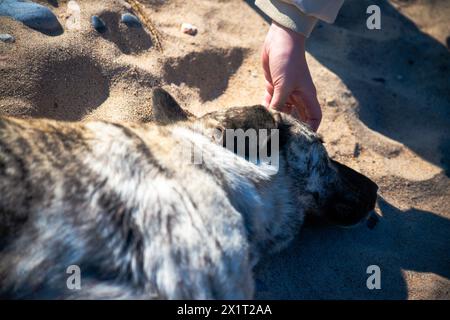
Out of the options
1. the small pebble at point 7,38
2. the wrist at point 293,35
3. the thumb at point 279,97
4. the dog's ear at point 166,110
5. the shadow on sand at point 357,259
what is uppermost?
the wrist at point 293,35

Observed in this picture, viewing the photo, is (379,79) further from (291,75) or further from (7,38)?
(7,38)

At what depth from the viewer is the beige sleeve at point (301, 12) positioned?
3053mm

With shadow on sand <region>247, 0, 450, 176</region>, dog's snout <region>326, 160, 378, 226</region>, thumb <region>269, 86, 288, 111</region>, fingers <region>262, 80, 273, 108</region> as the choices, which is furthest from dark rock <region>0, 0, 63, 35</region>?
dog's snout <region>326, 160, 378, 226</region>

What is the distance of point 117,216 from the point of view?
196 centimetres

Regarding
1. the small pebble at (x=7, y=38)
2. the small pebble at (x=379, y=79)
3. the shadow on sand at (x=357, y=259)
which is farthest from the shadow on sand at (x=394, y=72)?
the small pebble at (x=7, y=38)

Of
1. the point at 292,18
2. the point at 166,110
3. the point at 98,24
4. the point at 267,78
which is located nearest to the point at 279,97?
the point at 267,78

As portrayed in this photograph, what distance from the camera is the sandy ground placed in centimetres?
277

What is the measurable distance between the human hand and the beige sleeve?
5 centimetres

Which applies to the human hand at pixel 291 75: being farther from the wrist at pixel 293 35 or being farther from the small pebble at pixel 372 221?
the small pebble at pixel 372 221

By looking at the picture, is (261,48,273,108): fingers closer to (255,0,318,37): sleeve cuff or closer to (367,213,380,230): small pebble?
(255,0,318,37): sleeve cuff

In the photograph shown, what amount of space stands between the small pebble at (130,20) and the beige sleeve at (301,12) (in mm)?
1209

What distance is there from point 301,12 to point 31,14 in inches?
78.4

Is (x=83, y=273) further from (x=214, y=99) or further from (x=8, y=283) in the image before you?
(x=214, y=99)
